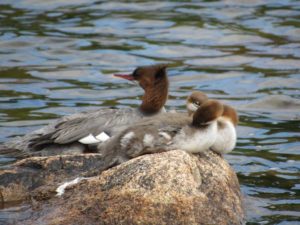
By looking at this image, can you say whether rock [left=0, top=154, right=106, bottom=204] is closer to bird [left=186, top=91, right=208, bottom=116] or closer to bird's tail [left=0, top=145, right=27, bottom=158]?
bird [left=186, top=91, right=208, bottom=116]

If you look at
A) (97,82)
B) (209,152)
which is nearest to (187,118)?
(209,152)

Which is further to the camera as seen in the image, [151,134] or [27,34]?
[27,34]

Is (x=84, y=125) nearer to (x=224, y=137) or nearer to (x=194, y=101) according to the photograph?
(x=194, y=101)

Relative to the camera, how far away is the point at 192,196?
6.59m

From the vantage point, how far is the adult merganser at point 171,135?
23.2 feet

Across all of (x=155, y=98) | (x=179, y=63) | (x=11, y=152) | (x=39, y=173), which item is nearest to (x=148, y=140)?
(x=39, y=173)

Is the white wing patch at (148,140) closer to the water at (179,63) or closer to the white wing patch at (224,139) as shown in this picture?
the white wing patch at (224,139)

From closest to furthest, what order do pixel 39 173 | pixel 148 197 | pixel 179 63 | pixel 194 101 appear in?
pixel 148 197, pixel 39 173, pixel 194 101, pixel 179 63

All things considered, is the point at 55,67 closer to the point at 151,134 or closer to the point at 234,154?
the point at 234,154

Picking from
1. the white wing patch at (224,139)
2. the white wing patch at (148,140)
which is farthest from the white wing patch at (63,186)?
the white wing patch at (224,139)

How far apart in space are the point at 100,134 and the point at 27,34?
6298mm

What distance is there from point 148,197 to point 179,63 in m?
7.22

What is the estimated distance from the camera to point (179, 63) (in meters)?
13.6

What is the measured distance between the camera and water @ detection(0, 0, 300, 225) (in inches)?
384
